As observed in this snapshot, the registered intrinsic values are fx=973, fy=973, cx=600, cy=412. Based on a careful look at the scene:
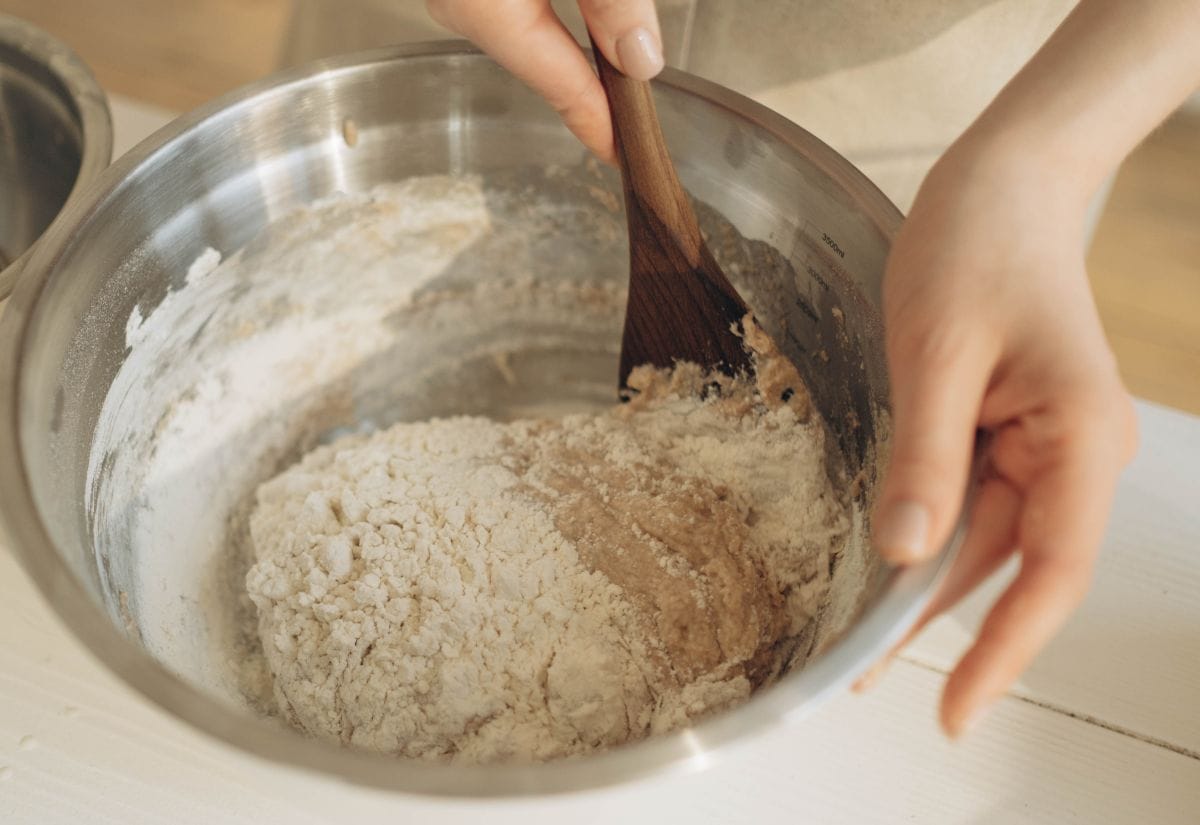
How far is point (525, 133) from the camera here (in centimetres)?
73

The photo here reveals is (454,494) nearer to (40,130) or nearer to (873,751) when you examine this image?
(873,751)

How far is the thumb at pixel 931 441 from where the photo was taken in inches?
16.6

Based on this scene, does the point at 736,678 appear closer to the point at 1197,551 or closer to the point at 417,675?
the point at 417,675

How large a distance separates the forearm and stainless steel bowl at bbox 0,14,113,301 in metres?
0.63

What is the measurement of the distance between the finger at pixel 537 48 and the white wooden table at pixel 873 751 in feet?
1.35

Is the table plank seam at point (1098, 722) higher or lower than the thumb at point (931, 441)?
lower

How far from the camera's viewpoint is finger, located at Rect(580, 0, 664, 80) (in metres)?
0.58

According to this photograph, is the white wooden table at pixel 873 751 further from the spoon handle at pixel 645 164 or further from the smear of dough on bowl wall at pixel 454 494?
the spoon handle at pixel 645 164

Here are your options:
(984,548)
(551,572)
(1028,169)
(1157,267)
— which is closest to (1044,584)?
(984,548)

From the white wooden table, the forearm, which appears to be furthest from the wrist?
the white wooden table

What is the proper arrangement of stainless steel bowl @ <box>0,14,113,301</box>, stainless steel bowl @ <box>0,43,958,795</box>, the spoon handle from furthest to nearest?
stainless steel bowl @ <box>0,14,113,301</box>, the spoon handle, stainless steel bowl @ <box>0,43,958,795</box>

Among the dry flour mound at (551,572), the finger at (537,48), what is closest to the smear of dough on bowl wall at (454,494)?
the dry flour mound at (551,572)

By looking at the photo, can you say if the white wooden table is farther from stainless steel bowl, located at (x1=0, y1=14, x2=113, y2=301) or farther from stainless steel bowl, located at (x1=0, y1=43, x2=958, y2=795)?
stainless steel bowl, located at (x1=0, y1=14, x2=113, y2=301)

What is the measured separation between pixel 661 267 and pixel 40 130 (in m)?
0.59
